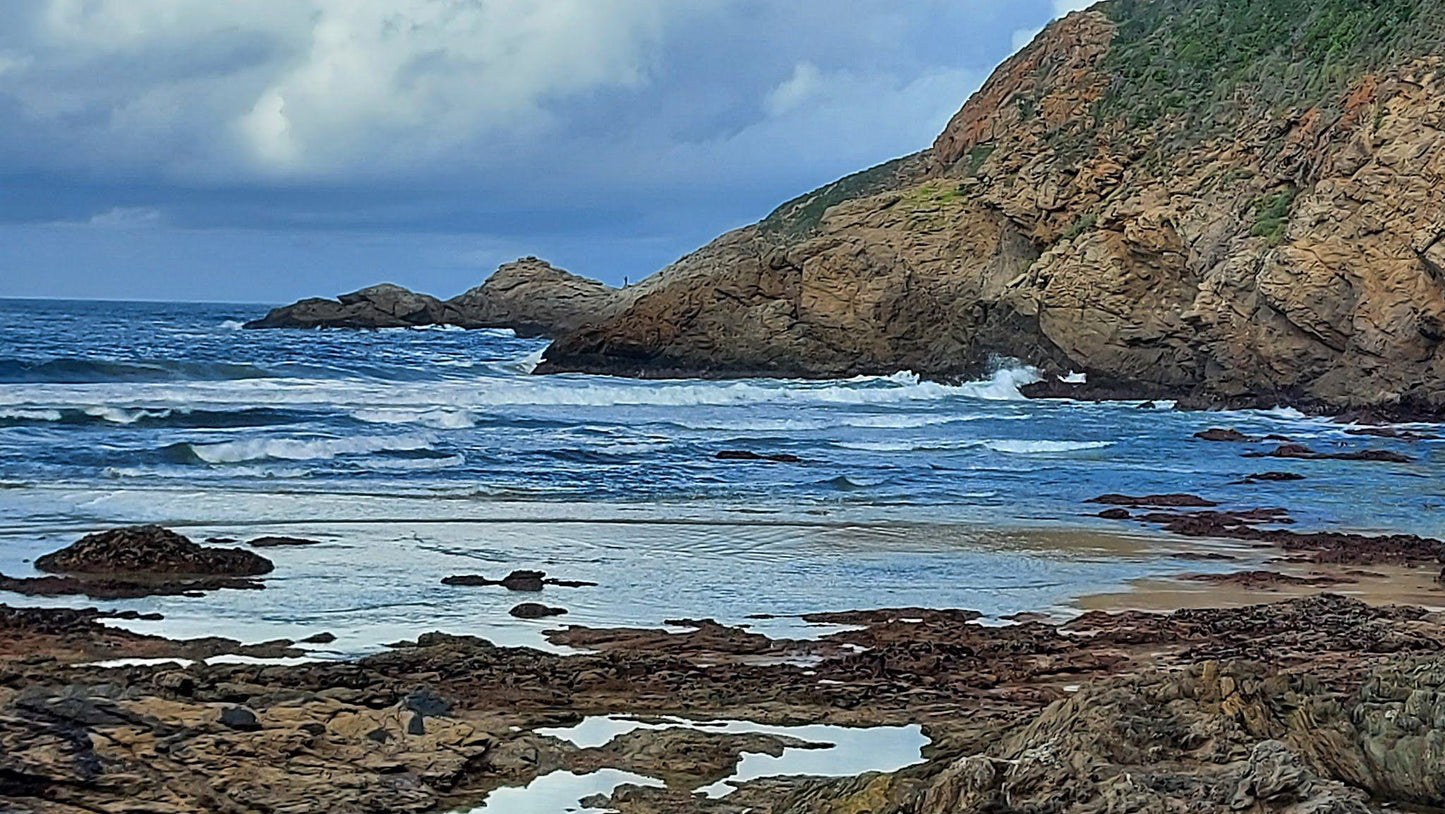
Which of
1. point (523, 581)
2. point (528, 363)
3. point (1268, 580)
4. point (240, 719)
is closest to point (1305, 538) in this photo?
point (1268, 580)

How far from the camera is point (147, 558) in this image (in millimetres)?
10781

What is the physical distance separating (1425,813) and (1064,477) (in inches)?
639

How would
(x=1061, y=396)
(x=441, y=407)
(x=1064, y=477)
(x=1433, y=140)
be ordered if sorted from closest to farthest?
(x=1064, y=477), (x=1433, y=140), (x=441, y=407), (x=1061, y=396)

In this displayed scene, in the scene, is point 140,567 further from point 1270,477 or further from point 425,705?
point 1270,477

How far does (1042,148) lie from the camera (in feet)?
140

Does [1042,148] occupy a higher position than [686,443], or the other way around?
[1042,148]

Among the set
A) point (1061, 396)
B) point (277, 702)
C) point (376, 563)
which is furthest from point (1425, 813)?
point (1061, 396)

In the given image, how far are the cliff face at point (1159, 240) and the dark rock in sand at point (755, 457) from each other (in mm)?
12589

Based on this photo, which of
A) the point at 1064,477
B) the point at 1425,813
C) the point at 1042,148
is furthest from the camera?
the point at 1042,148

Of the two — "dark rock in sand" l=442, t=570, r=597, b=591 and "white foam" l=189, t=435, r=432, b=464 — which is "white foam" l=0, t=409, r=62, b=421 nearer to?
"white foam" l=189, t=435, r=432, b=464

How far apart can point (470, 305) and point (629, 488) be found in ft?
221

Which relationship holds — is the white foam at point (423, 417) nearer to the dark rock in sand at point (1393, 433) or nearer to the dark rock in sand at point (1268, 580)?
the dark rock in sand at point (1393, 433)

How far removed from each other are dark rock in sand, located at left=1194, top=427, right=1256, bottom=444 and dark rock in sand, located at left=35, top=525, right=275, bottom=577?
18.1 m

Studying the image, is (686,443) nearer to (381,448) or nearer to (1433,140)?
(381,448)
